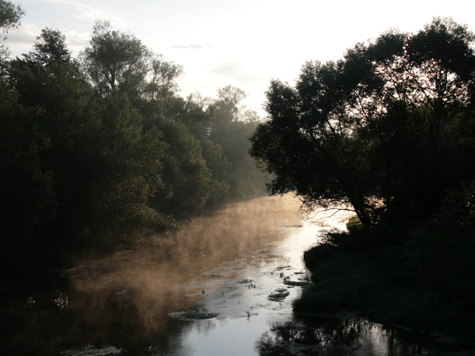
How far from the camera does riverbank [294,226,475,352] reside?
487 inches

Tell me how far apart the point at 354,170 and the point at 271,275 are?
885 centimetres

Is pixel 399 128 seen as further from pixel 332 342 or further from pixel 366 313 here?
pixel 332 342

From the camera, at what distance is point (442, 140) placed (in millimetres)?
24188

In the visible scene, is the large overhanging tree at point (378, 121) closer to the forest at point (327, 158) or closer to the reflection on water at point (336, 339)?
the forest at point (327, 158)

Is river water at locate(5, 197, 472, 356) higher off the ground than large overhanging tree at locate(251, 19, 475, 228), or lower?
lower

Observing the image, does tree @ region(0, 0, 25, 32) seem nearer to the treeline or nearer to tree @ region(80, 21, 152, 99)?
the treeline

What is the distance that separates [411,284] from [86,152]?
69.5 ft

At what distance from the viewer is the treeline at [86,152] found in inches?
821

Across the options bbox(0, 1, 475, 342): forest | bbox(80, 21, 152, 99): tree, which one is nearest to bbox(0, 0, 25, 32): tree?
bbox(0, 1, 475, 342): forest

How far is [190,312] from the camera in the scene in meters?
15.8

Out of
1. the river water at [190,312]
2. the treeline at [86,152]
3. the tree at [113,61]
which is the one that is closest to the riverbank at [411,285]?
the river water at [190,312]

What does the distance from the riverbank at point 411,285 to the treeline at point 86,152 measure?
1495 centimetres

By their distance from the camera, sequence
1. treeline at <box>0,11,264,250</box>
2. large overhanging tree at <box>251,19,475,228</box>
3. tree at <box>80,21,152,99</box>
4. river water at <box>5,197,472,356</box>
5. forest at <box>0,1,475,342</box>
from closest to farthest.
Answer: river water at <box>5,197,472,356</box>
forest at <box>0,1,475,342</box>
treeline at <box>0,11,264,250</box>
large overhanging tree at <box>251,19,475,228</box>
tree at <box>80,21,152,99</box>

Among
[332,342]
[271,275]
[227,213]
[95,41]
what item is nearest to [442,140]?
[271,275]
